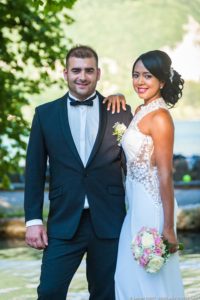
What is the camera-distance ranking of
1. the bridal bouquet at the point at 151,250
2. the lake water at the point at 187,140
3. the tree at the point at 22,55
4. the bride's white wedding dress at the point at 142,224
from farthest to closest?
the lake water at the point at 187,140, the tree at the point at 22,55, the bride's white wedding dress at the point at 142,224, the bridal bouquet at the point at 151,250

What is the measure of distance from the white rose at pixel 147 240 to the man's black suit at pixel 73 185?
0.98 ft

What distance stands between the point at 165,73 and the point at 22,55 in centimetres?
772

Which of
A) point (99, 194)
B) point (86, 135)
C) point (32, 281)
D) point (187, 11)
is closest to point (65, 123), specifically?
point (86, 135)

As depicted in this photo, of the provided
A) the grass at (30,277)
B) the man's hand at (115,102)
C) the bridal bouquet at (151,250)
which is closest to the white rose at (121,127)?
the man's hand at (115,102)

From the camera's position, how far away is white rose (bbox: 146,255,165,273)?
3922 mm

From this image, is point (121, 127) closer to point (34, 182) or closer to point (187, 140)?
point (34, 182)

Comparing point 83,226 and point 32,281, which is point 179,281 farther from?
point 32,281

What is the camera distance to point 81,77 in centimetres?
425

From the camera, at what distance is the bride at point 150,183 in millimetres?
4016

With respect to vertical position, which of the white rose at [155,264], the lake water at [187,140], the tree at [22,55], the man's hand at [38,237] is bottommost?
the white rose at [155,264]

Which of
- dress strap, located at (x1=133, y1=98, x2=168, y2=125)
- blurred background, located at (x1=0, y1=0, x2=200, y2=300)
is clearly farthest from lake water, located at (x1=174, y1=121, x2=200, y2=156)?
dress strap, located at (x1=133, y1=98, x2=168, y2=125)

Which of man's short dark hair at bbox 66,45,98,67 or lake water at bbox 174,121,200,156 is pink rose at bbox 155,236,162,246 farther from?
lake water at bbox 174,121,200,156

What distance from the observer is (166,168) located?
13.1ft

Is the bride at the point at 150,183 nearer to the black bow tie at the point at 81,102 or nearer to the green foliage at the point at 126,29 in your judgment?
the black bow tie at the point at 81,102
